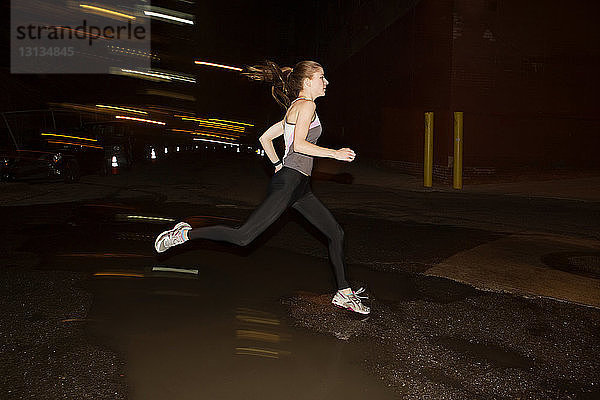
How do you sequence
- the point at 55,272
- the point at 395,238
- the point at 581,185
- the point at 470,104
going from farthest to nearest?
the point at 470,104 < the point at 581,185 < the point at 395,238 < the point at 55,272

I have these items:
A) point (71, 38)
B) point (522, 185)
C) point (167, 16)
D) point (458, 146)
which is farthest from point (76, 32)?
point (522, 185)

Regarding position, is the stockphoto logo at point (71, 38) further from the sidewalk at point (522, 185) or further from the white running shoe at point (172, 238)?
the white running shoe at point (172, 238)

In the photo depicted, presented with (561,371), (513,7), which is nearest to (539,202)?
(513,7)

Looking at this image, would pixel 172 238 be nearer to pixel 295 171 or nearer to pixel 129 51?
pixel 295 171

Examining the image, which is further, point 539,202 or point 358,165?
point 358,165

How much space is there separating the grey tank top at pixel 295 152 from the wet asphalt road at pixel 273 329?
1.26 metres

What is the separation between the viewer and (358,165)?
2436 cm

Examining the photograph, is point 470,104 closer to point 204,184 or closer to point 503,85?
point 503,85

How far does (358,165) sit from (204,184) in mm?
9307

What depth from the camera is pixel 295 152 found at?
4738 millimetres

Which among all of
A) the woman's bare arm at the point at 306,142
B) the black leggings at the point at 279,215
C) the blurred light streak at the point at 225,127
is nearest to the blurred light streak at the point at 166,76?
the blurred light streak at the point at 225,127

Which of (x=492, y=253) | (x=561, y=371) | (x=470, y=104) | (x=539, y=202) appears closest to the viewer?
(x=561, y=371)

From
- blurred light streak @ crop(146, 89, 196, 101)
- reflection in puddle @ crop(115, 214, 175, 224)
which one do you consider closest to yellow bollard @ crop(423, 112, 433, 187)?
reflection in puddle @ crop(115, 214, 175, 224)

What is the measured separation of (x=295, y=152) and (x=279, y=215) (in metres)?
0.52
